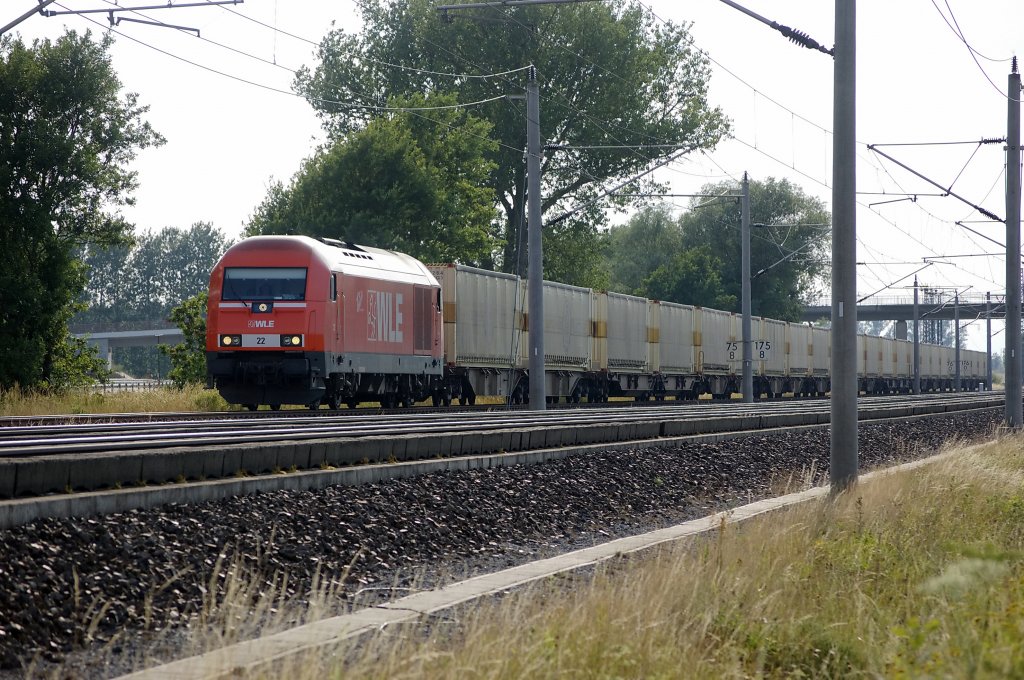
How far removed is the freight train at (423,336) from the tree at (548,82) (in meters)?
12.0

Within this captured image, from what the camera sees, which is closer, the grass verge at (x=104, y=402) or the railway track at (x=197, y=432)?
the railway track at (x=197, y=432)

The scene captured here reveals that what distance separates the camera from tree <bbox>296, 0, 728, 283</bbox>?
56.9 meters

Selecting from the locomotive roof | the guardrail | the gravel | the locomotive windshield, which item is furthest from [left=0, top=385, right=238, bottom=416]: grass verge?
the gravel

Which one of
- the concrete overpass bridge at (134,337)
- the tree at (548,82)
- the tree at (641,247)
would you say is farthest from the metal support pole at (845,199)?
the tree at (641,247)

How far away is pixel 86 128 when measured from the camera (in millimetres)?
32844

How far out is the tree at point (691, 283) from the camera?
81.1m

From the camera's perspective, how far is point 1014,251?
85.1 feet

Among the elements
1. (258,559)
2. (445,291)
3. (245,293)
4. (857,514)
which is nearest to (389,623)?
(258,559)

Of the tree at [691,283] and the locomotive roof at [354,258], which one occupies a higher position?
the tree at [691,283]

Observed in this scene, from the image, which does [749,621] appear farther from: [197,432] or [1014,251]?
[1014,251]

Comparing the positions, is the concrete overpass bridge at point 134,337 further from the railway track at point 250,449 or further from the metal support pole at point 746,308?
the railway track at point 250,449

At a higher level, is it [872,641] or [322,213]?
[322,213]

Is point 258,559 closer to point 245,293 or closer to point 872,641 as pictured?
point 872,641

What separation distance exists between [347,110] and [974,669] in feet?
183
